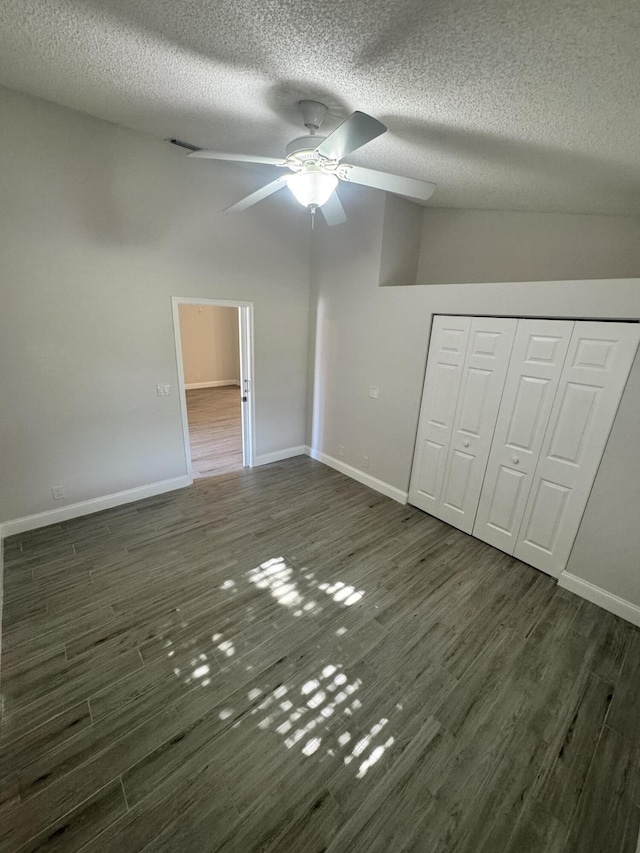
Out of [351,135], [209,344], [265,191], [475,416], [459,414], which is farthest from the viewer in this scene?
[209,344]

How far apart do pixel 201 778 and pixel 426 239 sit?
457 centimetres

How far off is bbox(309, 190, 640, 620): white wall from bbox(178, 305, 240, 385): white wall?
4.96 meters

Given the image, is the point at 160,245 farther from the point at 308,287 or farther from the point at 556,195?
the point at 556,195

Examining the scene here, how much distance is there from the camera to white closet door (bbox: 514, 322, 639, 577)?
2205 mm

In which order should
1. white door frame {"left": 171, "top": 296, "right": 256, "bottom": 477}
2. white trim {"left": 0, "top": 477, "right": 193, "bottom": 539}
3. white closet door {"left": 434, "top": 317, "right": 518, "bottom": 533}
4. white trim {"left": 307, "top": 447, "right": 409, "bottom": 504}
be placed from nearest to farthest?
white closet door {"left": 434, "top": 317, "right": 518, "bottom": 533} → white trim {"left": 0, "top": 477, "right": 193, "bottom": 539} → white door frame {"left": 171, "top": 296, "right": 256, "bottom": 477} → white trim {"left": 307, "top": 447, "right": 409, "bottom": 504}

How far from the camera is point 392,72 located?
1.41 metres

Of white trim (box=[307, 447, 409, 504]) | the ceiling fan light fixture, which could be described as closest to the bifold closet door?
white trim (box=[307, 447, 409, 504])

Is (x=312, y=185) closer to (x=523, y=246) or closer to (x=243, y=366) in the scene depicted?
(x=523, y=246)

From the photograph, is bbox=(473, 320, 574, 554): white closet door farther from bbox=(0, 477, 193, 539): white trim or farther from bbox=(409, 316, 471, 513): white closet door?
bbox=(0, 477, 193, 539): white trim

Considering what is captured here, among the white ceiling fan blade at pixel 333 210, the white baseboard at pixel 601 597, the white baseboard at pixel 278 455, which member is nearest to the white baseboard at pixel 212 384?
the white baseboard at pixel 278 455

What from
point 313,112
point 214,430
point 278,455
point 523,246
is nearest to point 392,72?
point 313,112

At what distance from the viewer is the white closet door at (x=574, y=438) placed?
2205 mm

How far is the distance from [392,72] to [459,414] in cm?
239

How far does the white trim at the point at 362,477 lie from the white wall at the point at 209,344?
4.97m
